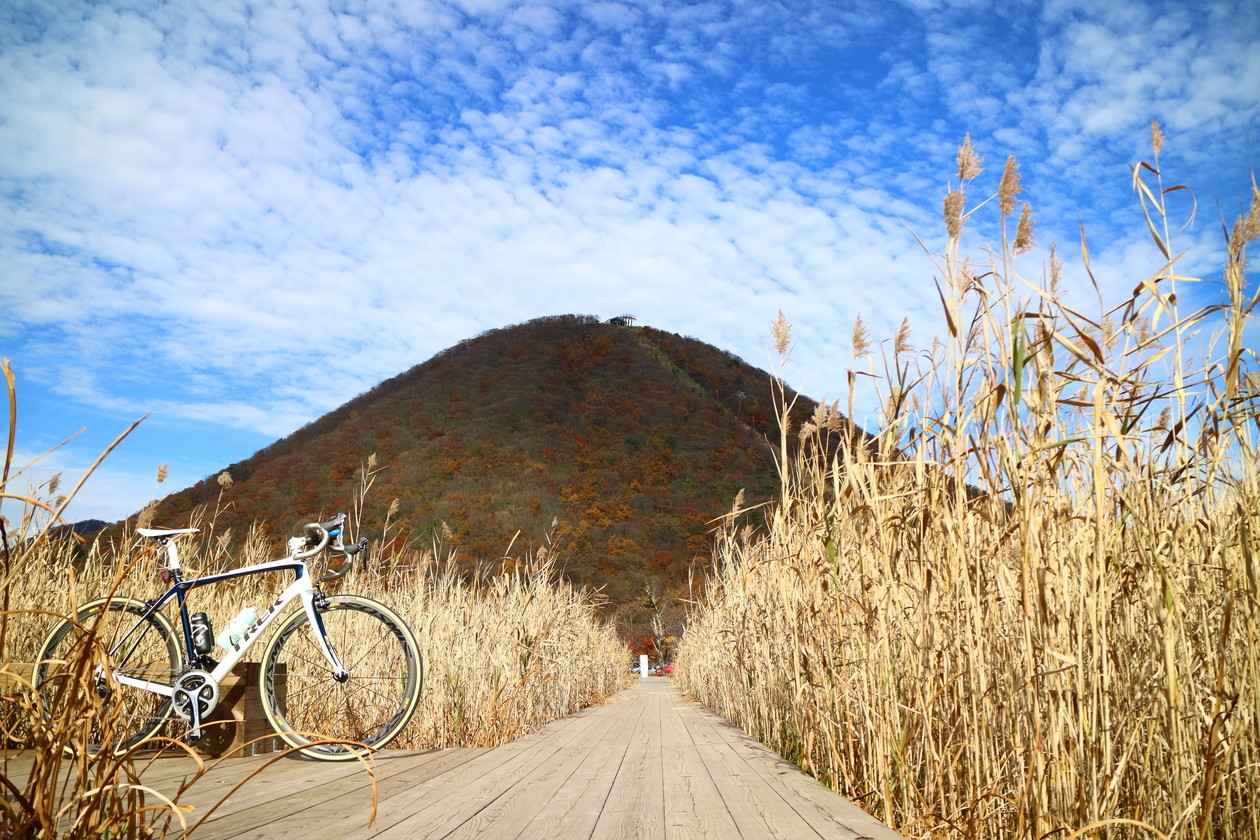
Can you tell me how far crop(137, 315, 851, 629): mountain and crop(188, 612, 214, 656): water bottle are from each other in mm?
12622

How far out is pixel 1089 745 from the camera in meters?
1.50

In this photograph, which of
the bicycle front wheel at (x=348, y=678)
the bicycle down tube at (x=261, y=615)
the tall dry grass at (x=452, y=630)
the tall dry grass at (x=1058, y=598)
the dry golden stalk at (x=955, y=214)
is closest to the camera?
the tall dry grass at (x=1058, y=598)

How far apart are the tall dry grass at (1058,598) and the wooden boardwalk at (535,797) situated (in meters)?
0.30

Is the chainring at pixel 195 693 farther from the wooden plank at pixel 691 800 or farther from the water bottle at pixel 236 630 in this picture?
the wooden plank at pixel 691 800

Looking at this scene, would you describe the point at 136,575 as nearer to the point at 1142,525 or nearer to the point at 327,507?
the point at 1142,525

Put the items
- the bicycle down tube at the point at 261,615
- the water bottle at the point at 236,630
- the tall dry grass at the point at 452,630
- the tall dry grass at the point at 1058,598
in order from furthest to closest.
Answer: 1. the tall dry grass at the point at 452,630
2. the water bottle at the point at 236,630
3. the bicycle down tube at the point at 261,615
4. the tall dry grass at the point at 1058,598

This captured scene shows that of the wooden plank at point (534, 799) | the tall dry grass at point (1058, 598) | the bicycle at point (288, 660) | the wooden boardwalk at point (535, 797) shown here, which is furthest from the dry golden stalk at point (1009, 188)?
the bicycle at point (288, 660)

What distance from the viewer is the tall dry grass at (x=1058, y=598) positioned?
1.47 metres

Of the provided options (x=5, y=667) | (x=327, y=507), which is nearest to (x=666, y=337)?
(x=327, y=507)

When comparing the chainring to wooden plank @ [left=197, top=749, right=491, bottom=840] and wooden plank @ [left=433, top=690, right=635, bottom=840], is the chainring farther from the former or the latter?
wooden plank @ [left=433, top=690, right=635, bottom=840]

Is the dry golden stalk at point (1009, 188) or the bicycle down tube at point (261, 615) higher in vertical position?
the dry golden stalk at point (1009, 188)

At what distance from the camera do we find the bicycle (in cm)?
301

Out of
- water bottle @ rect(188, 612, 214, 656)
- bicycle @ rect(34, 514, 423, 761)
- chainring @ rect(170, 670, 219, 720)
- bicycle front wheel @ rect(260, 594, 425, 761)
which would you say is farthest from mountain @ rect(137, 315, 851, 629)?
chainring @ rect(170, 670, 219, 720)

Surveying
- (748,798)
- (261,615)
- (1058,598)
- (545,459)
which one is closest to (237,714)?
(261,615)
